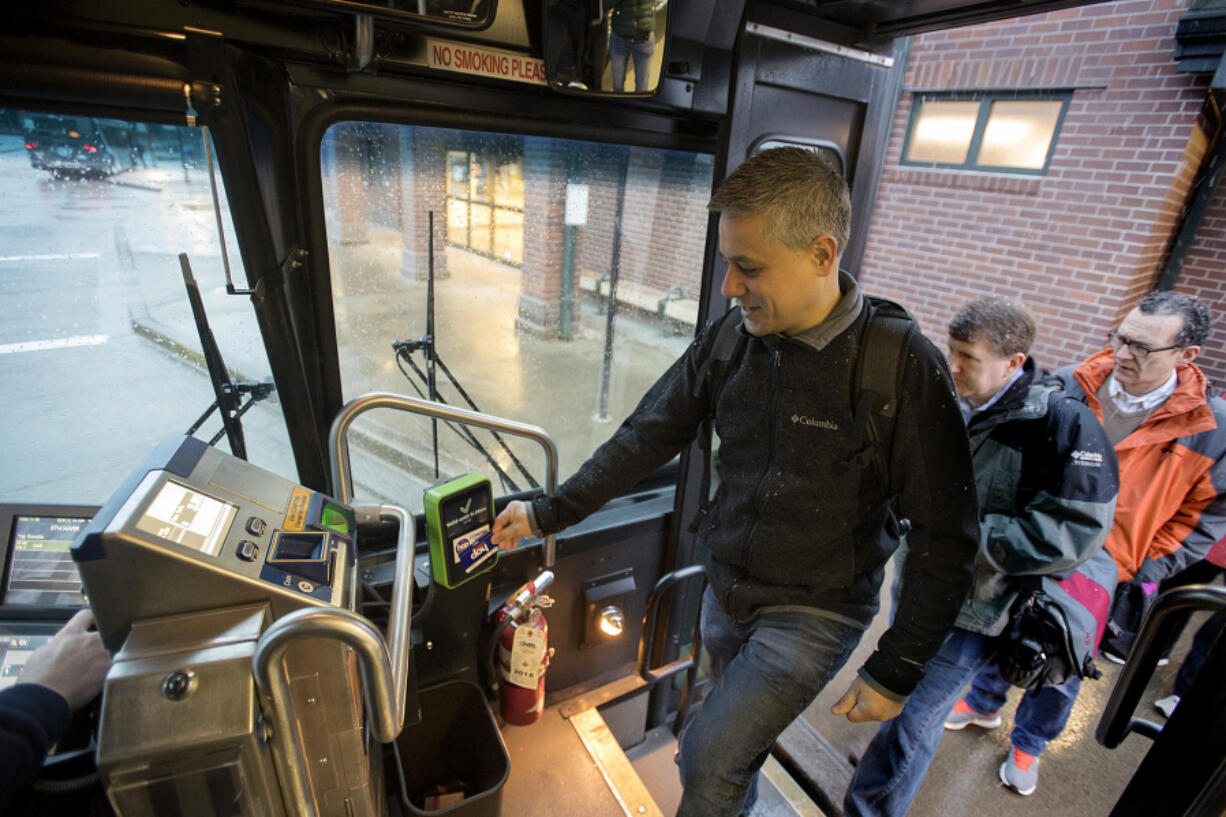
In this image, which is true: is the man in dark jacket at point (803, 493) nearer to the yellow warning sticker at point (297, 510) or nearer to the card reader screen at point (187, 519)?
the yellow warning sticker at point (297, 510)

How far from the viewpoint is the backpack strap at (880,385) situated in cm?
141

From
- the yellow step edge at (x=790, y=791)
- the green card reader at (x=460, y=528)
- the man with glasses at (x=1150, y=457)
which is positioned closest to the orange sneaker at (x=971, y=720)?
the man with glasses at (x=1150, y=457)

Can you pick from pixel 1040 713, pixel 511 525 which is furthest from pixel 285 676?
pixel 1040 713

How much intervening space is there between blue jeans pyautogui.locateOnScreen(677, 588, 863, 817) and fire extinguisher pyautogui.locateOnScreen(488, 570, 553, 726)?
Result: 701 mm

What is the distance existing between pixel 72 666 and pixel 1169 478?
3443mm

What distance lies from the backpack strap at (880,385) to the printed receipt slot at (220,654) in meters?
1.10

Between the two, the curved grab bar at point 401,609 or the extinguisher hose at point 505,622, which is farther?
the extinguisher hose at point 505,622

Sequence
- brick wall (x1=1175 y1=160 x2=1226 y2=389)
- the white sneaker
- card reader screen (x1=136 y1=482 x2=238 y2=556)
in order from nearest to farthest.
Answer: card reader screen (x1=136 y1=482 x2=238 y2=556) → the white sneaker → brick wall (x1=1175 y1=160 x2=1226 y2=389)

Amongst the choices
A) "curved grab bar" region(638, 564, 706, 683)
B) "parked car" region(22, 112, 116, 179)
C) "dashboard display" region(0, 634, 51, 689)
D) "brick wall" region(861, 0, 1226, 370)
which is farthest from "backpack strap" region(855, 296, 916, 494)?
"brick wall" region(861, 0, 1226, 370)

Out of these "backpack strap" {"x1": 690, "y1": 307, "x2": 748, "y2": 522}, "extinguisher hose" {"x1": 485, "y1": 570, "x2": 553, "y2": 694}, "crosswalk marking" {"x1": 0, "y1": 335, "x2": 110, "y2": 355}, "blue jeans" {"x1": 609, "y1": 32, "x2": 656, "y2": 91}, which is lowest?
"extinguisher hose" {"x1": 485, "y1": 570, "x2": 553, "y2": 694}

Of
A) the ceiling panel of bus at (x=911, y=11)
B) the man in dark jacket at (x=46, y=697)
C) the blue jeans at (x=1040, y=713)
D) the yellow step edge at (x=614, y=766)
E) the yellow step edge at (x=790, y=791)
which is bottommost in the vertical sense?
the yellow step edge at (x=790, y=791)

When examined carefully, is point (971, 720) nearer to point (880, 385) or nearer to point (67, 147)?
point (880, 385)

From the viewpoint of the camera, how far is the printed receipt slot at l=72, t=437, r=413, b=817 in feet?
3.31

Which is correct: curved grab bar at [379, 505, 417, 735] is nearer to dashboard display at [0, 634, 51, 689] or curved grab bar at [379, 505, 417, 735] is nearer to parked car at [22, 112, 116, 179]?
dashboard display at [0, 634, 51, 689]
